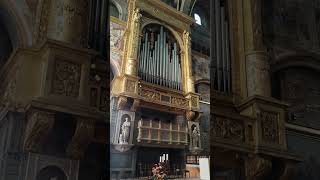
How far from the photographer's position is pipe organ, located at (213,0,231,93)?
787cm

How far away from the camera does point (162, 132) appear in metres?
5.93

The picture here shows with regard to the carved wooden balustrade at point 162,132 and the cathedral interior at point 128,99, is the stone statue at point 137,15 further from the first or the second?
the carved wooden balustrade at point 162,132

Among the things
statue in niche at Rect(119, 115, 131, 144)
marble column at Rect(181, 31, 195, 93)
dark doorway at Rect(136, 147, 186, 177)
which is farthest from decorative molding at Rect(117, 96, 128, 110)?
marble column at Rect(181, 31, 195, 93)

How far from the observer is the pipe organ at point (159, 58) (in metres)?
6.20

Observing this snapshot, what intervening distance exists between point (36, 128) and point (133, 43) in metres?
1.58

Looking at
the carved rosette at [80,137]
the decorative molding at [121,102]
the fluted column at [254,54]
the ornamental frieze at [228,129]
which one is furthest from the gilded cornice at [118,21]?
the fluted column at [254,54]

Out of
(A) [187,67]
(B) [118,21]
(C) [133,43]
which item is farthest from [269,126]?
(B) [118,21]

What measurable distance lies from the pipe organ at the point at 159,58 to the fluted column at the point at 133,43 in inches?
4.2

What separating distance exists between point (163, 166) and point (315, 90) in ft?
14.8

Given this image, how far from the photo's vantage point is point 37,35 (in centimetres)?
627

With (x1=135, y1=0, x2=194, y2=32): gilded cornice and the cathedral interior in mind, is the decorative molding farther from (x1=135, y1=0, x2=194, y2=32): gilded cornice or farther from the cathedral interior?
(x1=135, y1=0, x2=194, y2=32): gilded cornice

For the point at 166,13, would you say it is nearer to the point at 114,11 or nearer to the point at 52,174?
the point at 114,11

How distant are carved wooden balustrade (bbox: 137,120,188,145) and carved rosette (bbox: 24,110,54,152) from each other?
102 centimetres

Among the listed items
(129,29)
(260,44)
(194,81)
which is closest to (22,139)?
(129,29)
